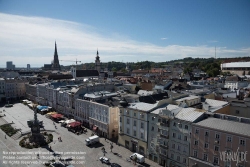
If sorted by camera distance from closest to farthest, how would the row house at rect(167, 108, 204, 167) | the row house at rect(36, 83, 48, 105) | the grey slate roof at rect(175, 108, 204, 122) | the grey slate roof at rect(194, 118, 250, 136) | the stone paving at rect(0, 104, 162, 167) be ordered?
1. the grey slate roof at rect(194, 118, 250, 136)
2. the row house at rect(167, 108, 204, 167)
3. the grey slate roof at rect(175, 108, 204, 122)
4. the stone paving at rect(0, 104, 162, 167)
5. the row house at rect(36, 83, 48, 105)

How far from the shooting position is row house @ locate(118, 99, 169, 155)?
4288cm

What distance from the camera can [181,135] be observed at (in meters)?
36.4

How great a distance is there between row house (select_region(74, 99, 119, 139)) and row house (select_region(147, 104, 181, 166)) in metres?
14.1

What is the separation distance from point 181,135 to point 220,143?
22.8ft

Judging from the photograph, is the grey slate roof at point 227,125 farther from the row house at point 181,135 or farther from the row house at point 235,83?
the row house at point 235,83

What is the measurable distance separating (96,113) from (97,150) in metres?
13.2

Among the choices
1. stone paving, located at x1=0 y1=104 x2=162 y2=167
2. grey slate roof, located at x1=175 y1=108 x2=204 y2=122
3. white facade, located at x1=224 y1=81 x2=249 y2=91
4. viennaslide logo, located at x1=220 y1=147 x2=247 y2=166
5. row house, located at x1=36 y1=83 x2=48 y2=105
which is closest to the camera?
viennaslide logo, located at x1=220 y1=147 x2=247 y2=166

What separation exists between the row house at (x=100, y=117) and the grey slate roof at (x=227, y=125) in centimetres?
2524

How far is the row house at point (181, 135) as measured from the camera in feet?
116

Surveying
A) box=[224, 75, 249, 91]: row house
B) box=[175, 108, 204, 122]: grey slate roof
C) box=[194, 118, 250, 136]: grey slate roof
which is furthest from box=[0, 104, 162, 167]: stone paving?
box=[224, 75, 249, 91]: row house

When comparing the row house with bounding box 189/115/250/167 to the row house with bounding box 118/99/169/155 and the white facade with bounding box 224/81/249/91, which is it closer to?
the row house with bounding box 118/99/169/155

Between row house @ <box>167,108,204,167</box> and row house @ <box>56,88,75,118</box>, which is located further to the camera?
row house @ <box>56,88,75,118</box>

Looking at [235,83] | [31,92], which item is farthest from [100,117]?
[235,83]

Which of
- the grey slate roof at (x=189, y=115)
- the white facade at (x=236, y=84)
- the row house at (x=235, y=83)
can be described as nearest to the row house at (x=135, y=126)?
the grey slate roof at (x=189, y=115)
